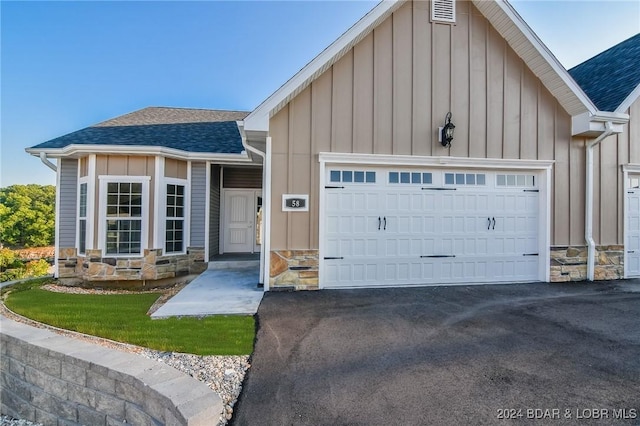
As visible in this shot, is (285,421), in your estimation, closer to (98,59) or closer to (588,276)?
(588,276)

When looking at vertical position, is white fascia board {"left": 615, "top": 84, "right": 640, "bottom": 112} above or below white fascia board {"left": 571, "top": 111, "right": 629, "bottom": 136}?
above

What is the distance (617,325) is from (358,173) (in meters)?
4.30

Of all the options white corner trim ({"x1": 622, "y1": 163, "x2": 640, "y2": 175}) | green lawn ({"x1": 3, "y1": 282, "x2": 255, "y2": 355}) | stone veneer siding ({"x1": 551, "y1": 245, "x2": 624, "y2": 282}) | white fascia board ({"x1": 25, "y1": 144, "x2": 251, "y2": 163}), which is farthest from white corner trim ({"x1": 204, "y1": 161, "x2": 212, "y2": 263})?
white corner trim ({"x1": 622, "y1": 163, "x2": 640, "y2": 175})

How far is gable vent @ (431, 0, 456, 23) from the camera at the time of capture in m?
5.83

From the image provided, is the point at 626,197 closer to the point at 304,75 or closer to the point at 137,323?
the point at 304,75

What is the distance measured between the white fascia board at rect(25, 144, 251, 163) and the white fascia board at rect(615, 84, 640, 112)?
312 inches

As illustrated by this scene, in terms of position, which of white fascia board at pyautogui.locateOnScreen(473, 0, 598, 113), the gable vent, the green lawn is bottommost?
the green lawn

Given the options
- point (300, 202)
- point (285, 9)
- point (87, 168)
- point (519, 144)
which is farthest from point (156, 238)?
point (519, 144)

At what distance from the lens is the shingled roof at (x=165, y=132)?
7527 mm

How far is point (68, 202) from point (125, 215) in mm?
1937

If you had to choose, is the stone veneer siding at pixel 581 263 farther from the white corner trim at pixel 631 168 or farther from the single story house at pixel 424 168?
the white corner trim at pixel 631 168

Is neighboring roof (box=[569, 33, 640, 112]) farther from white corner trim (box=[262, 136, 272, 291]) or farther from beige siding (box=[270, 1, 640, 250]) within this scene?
white corner trim (box=[262, 136, 272, 291])

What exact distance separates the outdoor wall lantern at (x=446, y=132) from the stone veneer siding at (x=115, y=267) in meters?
6.55

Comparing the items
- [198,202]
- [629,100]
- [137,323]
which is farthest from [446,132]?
[198,202]
